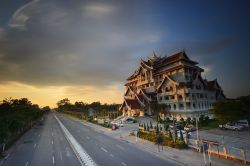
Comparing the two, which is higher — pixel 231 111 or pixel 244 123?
pixel 231 111

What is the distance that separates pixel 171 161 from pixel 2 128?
25.9 metres

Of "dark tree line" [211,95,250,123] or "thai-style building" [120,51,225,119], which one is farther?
"thai-style building" [120,51,225,119]

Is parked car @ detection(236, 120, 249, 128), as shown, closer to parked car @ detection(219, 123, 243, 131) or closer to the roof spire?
parked car @ detection(219, 123, 243, 131)

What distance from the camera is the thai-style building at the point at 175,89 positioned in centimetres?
6266

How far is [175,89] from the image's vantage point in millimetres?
64562

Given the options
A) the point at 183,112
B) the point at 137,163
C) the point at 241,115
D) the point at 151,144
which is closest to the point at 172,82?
the point at 183,112

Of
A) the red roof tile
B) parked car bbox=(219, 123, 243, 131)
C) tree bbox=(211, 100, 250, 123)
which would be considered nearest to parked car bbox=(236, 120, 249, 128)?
parked car bbox=(219, 123, 243, 131)

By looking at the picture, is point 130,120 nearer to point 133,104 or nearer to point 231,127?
point 133,104

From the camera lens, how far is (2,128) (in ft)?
102

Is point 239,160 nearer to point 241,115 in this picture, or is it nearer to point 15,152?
point 241,115

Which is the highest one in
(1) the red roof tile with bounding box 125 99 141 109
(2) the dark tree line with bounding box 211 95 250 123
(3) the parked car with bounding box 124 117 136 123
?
(1) the red roof tile with bounding box 125 99 141 109

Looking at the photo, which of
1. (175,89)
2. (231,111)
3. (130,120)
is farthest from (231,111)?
(130,120)

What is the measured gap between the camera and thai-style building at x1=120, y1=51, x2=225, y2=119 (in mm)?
62656

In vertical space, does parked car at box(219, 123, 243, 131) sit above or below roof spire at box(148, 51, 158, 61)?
below
